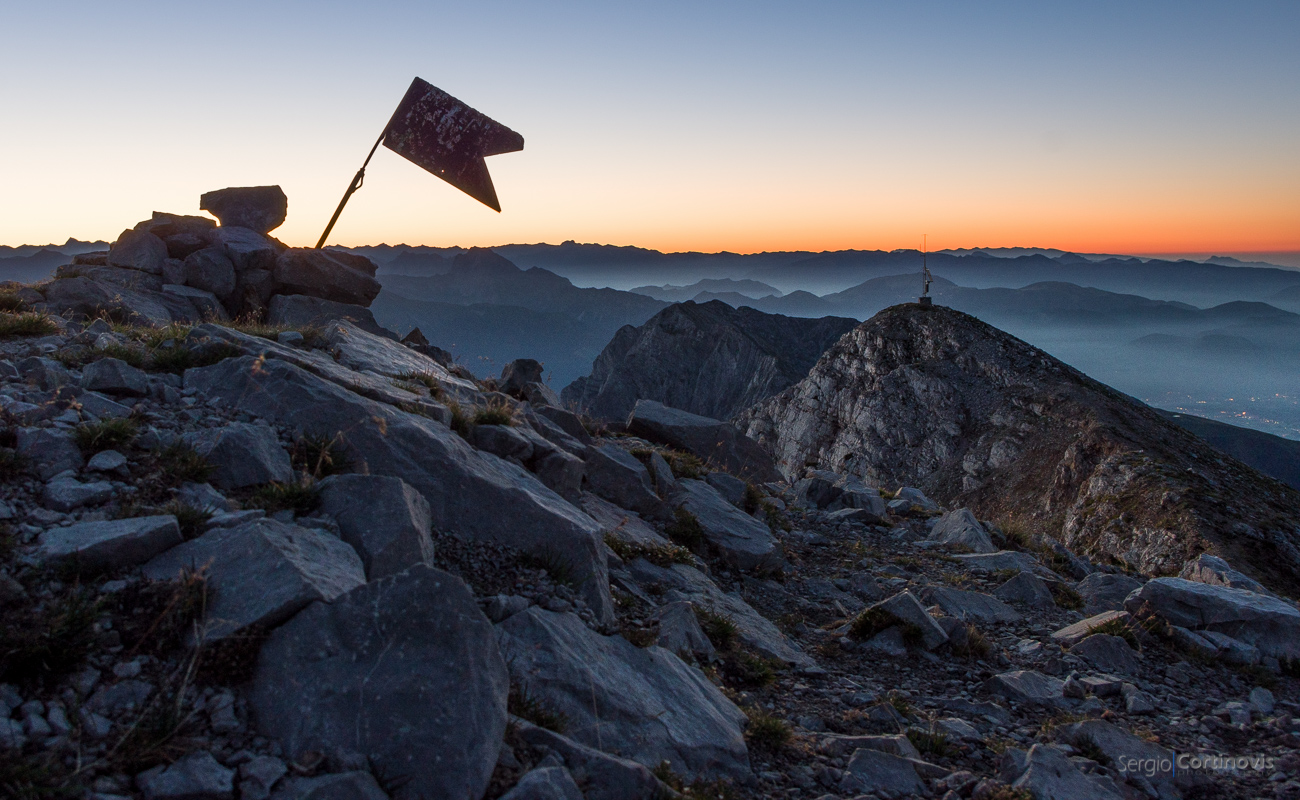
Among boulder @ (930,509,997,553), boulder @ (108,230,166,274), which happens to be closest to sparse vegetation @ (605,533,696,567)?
boulder @ (930,509,997,553)

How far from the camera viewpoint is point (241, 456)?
5246mm

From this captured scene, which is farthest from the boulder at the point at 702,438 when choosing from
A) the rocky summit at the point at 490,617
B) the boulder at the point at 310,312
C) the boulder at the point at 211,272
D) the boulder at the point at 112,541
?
the boulder at the point at 112,541

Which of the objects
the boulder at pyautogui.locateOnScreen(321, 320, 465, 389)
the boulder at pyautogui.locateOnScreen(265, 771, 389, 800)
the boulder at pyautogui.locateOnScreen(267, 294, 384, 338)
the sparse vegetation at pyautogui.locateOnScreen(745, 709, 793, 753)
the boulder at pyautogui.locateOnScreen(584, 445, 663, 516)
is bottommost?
the sparse vegetation at pyautogui.locateOnScreen(745, 709, 793, 753)

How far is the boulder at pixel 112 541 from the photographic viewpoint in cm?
380

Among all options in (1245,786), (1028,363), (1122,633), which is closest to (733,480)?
(1122,633)

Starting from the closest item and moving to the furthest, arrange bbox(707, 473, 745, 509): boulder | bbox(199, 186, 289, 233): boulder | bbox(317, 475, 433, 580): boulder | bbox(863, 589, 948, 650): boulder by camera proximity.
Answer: bbox(317, 475, 433, 580): boulder
bbox(863, 589, 948, 650): boulder
bbox(707, 473, 745, 509): boulder
bbox(199, 186, 289, 233): boulder

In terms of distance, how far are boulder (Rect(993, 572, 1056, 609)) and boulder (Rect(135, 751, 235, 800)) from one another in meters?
9.31

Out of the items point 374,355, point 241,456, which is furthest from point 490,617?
point 374,355

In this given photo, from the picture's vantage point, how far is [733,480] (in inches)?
465

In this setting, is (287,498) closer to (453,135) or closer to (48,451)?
(48,451)

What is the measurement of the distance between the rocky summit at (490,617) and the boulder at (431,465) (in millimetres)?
32

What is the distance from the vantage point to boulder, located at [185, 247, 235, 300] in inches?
552

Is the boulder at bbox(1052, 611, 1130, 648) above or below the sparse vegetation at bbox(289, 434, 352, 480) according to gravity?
below

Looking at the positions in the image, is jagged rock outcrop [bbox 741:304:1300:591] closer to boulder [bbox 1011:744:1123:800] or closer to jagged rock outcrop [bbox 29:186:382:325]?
boulder [bbox 1011:744:1123:800]
